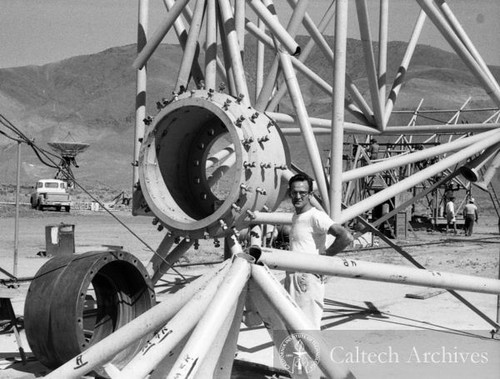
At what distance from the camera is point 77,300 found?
21.3ft

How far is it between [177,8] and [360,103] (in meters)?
3.00

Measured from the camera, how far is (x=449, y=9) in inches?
373

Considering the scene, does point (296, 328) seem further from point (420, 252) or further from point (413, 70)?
point (413, 70)

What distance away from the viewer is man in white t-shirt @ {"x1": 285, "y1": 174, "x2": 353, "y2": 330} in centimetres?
617

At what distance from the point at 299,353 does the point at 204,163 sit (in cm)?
431

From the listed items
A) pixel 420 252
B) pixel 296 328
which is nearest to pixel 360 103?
pixel 296 328

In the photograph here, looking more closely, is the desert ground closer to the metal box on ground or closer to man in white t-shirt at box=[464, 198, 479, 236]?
the metal box on ground

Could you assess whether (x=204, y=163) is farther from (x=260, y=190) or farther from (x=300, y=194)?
(x=300, y=194)

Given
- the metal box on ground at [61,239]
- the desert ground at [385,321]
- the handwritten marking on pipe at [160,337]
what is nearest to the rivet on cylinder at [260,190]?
the desert ground at [385,321]

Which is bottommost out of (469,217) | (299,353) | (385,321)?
(385,321)

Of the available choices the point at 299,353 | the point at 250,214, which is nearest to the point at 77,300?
the point at 250,214

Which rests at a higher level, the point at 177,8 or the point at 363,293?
the point at 177,8

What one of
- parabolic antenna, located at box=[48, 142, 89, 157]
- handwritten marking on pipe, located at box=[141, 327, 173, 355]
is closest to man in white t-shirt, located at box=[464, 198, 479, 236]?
handwritten marking on pipe, located at box=[141, 327, 173, 355]

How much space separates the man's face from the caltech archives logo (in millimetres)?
2171
